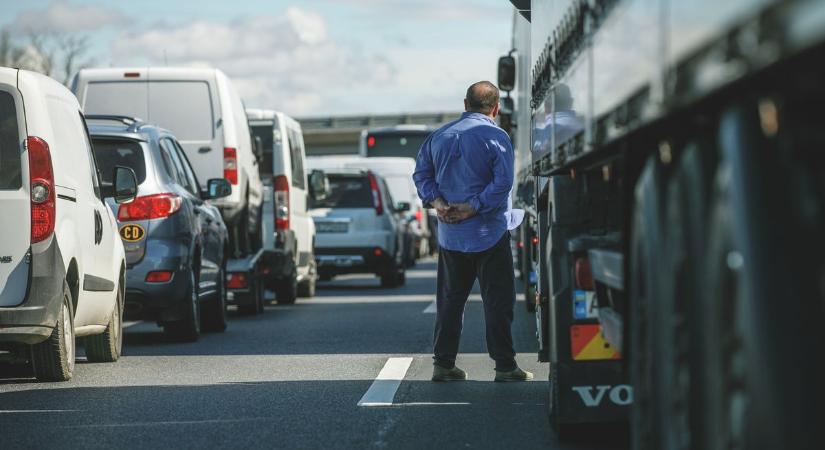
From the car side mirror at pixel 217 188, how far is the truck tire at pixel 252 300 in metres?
2.62

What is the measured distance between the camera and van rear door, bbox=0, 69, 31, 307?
879 cm

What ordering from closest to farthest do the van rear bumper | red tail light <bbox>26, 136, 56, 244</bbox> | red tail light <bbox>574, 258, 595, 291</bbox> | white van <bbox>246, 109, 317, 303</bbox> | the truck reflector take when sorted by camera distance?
red tail light <bbox>574, 258, 595, 291</bbox>
the truck reflector
the van rear bumper
red tail light <bbox>26, 136, 56, 244</bbox>
white van <bbox>246, 109, 317, 303</bbox>

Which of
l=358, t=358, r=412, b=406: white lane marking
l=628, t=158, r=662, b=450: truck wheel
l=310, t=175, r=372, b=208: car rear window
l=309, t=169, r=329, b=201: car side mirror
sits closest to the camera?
l=628, t=158, r=662, b=450: truck wheel

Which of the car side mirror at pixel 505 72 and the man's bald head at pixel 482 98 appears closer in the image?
the man's bald head at pixel 482 98

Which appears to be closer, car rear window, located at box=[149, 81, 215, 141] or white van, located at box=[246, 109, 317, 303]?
car rear window, located at box=[149, 81, 215, 141]

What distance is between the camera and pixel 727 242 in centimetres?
329

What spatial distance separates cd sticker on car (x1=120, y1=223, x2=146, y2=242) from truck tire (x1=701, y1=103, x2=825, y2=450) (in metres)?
9.46

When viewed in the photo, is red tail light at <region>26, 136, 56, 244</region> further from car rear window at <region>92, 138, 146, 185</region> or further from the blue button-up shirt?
car rear window at <region>92, 138, 146, 185</region>

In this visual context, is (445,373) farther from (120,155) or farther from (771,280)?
(771,280)

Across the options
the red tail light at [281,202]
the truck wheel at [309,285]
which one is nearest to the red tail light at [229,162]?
the red tail light at [281,202]

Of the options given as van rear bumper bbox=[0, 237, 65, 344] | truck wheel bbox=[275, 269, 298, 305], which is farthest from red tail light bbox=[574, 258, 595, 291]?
truck wheel bbox=[275, 269, 298, 305]

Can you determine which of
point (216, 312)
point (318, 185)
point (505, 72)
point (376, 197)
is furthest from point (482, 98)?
point (376, 197)

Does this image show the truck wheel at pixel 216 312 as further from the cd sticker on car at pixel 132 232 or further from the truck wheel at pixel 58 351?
the truck wheel at pixel 58 351

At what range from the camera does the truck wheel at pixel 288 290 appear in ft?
62.7
